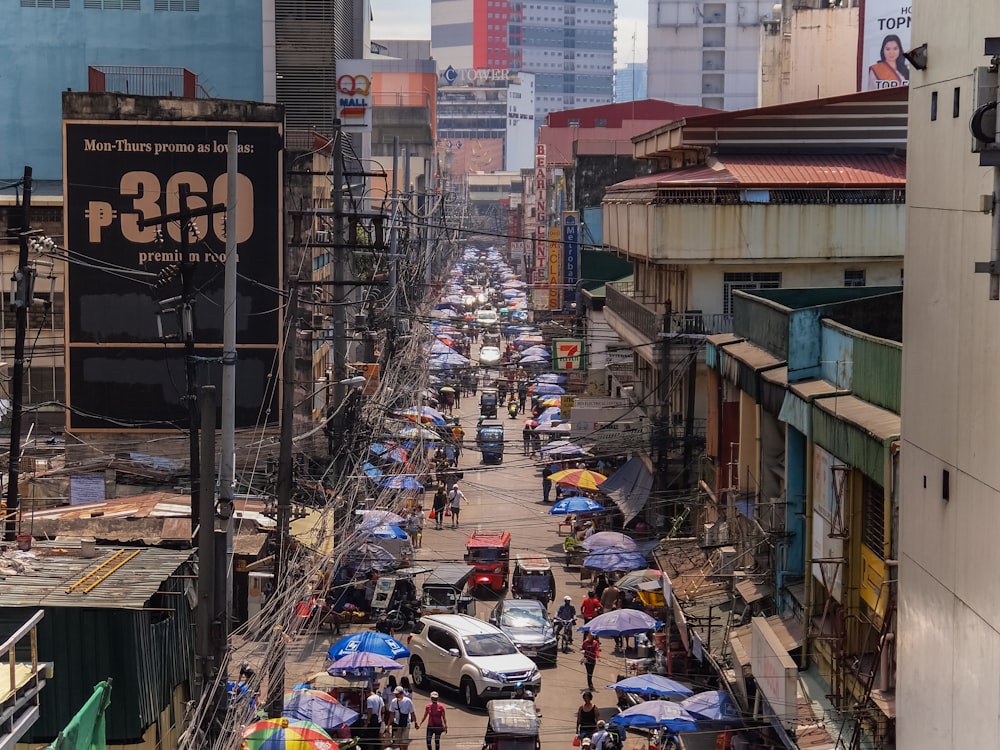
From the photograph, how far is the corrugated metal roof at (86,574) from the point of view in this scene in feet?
49.6

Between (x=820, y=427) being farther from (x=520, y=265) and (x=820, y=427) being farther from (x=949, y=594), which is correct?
(x=520, y=265)

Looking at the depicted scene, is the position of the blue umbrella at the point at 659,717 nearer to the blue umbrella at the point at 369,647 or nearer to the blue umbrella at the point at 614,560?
the blue umbrella at the point at 369,647

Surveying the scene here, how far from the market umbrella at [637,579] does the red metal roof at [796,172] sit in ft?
26.8

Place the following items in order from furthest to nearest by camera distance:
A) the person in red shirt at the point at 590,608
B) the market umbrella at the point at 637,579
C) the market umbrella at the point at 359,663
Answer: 1. the person in red shirt at the point at 590,608
2. the market umbrella at the point at 637,579
3. the market umbrella at the point at 359,663

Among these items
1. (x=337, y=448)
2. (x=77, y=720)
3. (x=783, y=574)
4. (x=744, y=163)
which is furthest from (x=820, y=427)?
(x=744, y=163)

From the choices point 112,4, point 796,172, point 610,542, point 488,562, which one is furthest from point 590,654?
point 112,4

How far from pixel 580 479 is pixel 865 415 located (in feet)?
77.8

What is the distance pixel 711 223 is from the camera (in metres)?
32.2

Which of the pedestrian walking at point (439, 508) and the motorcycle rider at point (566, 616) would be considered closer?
the motorcycle rider at point (566, 616)

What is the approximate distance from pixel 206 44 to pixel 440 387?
54.1ft

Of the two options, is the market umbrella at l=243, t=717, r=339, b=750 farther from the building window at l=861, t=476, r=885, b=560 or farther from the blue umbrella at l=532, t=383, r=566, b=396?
the blue umbrella at l=532, t=383, r=566, b=396

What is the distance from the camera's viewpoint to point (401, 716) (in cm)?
2269

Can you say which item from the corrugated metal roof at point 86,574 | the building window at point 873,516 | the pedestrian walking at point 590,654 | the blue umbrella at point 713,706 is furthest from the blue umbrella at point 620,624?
the building window at point 873,516

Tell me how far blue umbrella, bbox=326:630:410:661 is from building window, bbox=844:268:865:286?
47.3ft
